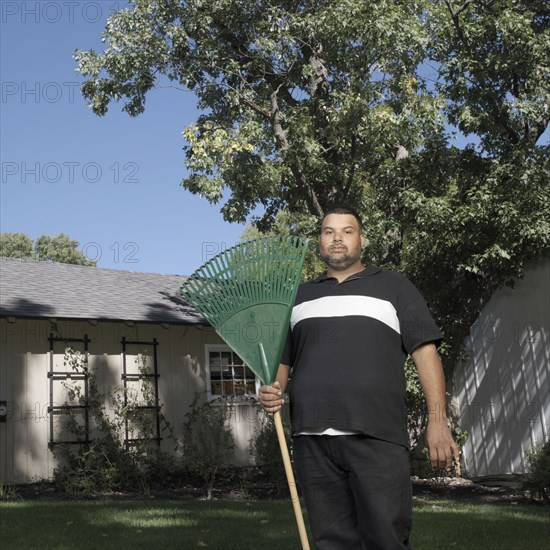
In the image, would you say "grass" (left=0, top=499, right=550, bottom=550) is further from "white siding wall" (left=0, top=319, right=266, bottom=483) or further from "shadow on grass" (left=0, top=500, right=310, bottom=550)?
"white siding wall" (left=0, top=319, right=266, bottom=483)

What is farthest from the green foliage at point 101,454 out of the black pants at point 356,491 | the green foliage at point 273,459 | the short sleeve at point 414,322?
the short sleeve at point 414,322

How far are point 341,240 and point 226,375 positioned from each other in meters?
11.5

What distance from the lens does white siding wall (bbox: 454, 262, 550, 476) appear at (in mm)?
11297

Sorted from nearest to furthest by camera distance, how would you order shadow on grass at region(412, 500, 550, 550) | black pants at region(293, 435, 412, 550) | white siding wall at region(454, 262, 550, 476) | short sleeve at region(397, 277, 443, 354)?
black pants at region(293, 435, 412, 550)
short sleeve at region(397, 277, 443, 354)
shadow on grass at region(412, 500, 550, 550)
white siding wall at region(454, 262, 550, 476)

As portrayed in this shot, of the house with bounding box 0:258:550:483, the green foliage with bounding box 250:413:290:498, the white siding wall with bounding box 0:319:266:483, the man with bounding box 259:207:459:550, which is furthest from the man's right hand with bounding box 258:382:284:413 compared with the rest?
the white siding wall with bounding box 0:319:266:483

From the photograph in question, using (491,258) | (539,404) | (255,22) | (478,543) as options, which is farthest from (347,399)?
(255,22)

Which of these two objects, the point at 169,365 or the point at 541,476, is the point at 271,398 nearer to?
the point at 541,476

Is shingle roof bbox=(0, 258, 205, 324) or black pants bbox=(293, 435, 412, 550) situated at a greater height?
shingle roof bbox=(0, 258, 205, 324)

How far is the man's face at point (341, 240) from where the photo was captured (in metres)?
3.32

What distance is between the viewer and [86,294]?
1416 cm

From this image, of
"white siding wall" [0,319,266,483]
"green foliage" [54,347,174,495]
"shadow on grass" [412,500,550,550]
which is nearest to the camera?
"shadow on grass" [412,500,550,550]

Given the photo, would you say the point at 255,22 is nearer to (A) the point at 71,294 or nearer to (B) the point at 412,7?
(B) the point at 412,7

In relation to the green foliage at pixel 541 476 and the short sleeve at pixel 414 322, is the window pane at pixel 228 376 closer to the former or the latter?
the green foliage at pixel 541 476

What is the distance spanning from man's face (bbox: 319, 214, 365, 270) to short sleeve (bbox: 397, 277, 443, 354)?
0.26m
